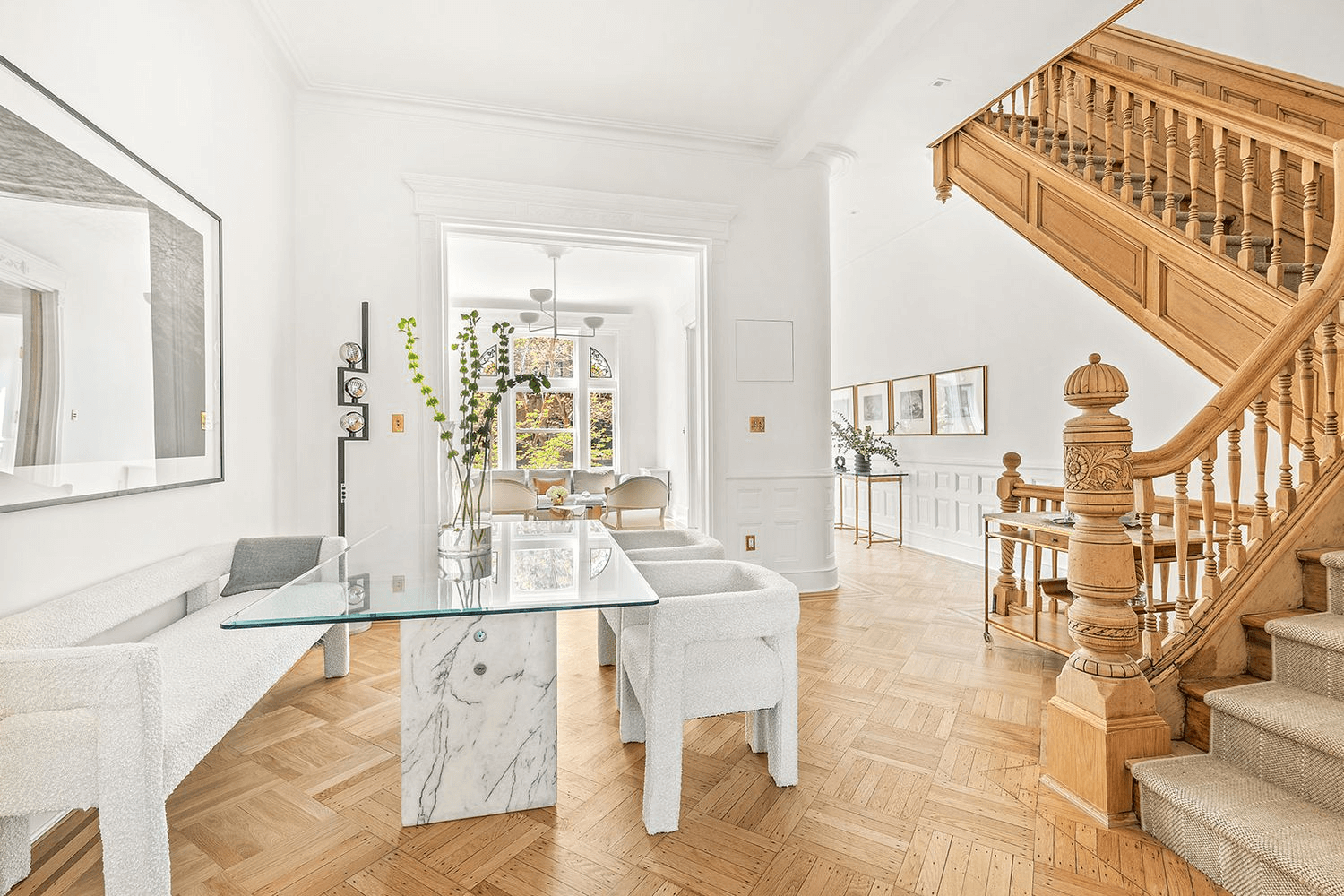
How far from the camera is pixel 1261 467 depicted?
6.82 ft

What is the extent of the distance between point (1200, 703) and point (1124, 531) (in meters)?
Result: 0.59

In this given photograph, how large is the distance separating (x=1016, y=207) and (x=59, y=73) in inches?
187

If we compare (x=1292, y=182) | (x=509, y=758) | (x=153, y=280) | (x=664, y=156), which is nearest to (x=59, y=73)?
(x=153, y=280)

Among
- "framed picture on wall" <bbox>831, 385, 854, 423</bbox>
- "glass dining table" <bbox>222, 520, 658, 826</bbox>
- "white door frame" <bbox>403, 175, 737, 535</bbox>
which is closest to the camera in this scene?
"glass dining table" <bbox>222, 520, 658, 826</bbox>

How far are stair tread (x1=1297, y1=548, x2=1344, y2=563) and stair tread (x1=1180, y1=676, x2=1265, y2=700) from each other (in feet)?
1.45

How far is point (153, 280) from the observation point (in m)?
2.43

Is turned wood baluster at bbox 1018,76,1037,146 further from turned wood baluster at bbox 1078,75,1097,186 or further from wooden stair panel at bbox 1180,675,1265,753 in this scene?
wooden stair panel at bbox 1180,675,1265,753

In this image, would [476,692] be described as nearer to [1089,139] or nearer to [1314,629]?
[1314,629]

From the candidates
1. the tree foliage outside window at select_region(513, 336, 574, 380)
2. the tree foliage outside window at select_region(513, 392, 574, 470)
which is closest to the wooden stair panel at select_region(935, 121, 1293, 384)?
the tree foliage outside window at select_region(513, 336, 574, 380)

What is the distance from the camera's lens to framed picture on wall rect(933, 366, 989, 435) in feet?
18.6

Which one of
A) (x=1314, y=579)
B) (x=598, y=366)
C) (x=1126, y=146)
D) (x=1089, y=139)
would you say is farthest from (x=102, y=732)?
(x=598, y=366)

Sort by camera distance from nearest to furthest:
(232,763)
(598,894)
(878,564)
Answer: (598,894)
(232,763)
(878,564)

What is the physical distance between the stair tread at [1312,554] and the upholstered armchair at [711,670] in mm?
1734

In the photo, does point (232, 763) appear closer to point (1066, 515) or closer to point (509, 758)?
point (509, 758)
